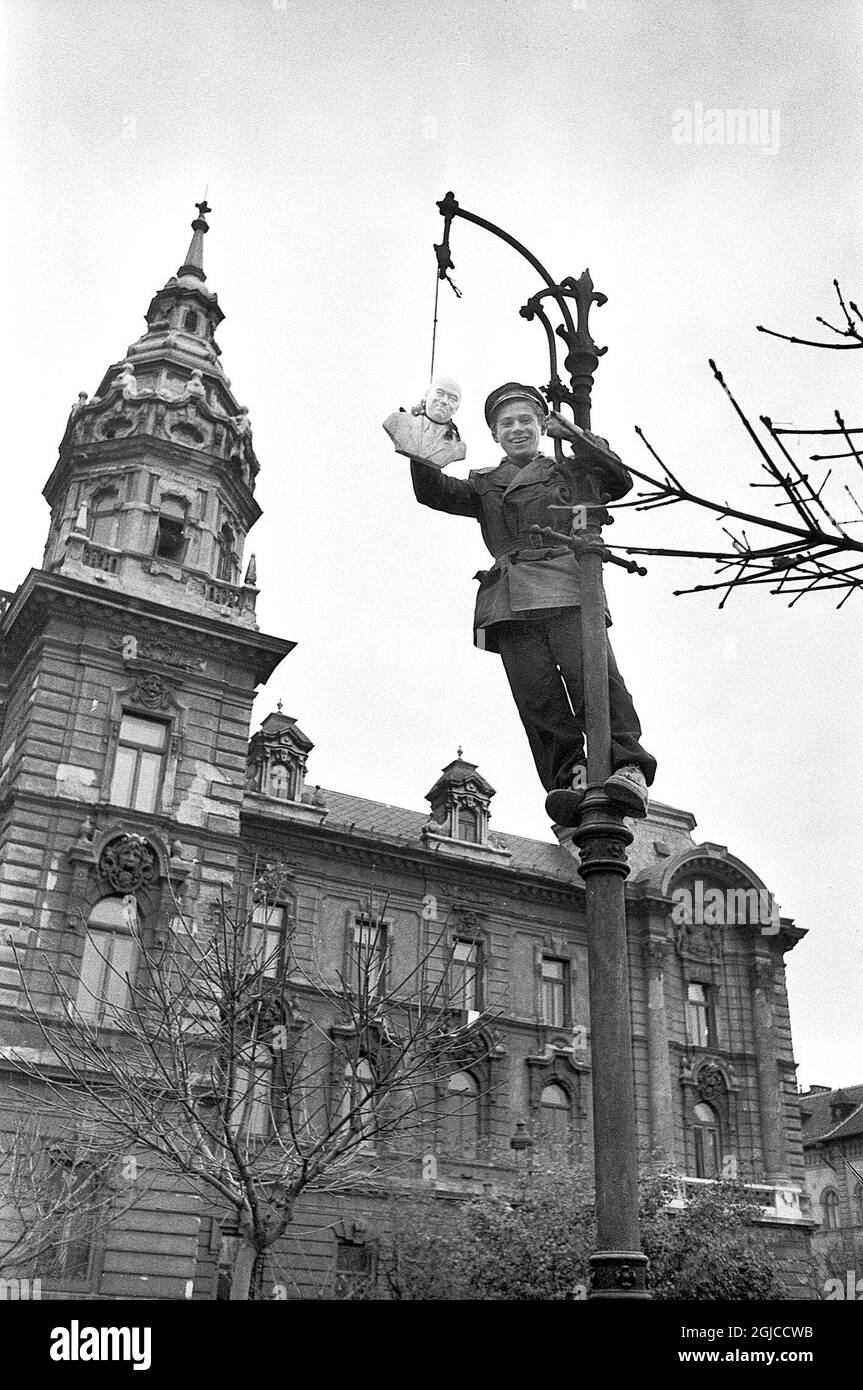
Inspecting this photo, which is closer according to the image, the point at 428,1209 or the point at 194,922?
the point at 194,922

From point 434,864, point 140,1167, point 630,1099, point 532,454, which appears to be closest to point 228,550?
point 434,864

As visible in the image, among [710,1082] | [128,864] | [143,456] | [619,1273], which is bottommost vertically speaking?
[619,1273]

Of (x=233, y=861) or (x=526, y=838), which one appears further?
(x=526, y=838)

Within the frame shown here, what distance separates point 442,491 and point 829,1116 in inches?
2406

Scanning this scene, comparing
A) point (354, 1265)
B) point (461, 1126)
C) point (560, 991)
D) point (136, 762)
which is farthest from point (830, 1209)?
point (136, 762)

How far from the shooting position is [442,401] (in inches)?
256

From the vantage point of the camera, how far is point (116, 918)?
2478 cm

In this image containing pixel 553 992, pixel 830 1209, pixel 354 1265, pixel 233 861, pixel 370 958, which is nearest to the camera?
pixel 370 958

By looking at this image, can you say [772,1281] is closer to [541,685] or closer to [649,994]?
[649,994]

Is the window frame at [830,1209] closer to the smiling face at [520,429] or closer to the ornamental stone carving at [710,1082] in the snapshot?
the ornamental stone carving at [710,1082]

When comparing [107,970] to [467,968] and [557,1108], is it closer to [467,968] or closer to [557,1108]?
[467,968]

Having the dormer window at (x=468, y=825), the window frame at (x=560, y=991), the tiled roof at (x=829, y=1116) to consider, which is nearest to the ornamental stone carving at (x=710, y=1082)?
the window frame at (x=560, y=991)

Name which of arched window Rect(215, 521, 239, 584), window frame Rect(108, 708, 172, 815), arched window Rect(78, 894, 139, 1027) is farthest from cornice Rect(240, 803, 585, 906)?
arched window Rect(78, 894, 139, 1027)
